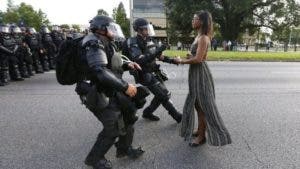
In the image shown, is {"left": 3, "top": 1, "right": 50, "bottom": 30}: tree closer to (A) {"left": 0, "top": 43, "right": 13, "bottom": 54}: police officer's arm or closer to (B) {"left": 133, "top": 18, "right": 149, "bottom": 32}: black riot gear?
(A) {"left": 0, "top": 43, "right": 13, "bottom": 54}: police officer's arm

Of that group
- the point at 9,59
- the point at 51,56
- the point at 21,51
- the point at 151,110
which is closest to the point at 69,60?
the point at 151,110

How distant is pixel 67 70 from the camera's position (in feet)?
13.2

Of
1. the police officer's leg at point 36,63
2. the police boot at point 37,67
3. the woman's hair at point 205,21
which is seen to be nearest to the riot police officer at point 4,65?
the police officer's leg at point 36,63

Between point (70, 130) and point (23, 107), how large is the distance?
2199mm

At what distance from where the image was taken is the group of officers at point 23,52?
11.1 meters

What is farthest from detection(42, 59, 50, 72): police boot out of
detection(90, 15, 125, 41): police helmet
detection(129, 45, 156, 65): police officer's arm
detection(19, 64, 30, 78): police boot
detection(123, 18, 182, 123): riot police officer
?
detection(90, 15, 125, 41): police helmet

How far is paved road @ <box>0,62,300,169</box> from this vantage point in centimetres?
447

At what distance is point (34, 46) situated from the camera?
44.3 ft

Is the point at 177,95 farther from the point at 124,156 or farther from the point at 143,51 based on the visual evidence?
the point at 124,156

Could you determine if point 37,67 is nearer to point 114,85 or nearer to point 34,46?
point 34,46

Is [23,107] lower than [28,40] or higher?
lower

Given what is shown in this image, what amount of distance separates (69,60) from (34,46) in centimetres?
1009

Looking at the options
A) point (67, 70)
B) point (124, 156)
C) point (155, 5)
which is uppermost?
point (155, 5)

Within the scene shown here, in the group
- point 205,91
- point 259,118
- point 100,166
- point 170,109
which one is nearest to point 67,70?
point 100,166
